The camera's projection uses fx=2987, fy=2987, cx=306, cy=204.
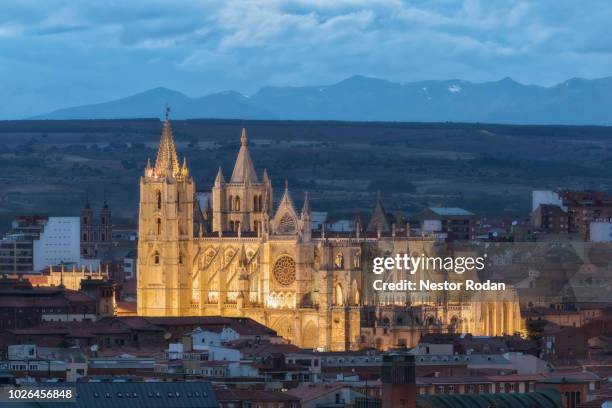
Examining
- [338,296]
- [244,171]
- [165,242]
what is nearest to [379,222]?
[244,171]

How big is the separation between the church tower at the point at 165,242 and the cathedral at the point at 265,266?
55 mm

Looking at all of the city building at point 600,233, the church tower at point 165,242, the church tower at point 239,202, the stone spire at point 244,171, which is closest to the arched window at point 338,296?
the church tower at point 165,242

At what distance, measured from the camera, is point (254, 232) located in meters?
164

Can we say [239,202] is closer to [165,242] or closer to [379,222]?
[165,242]

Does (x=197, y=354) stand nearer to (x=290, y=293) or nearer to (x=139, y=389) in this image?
(x=139, y=389)

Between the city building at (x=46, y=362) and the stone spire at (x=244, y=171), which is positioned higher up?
the stone spire at (x=244, y=171)

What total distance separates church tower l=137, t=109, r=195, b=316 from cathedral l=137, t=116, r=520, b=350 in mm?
55

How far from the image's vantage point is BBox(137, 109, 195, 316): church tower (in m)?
162

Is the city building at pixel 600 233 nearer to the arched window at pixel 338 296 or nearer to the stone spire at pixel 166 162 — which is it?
the stone spire at pixel 166 162

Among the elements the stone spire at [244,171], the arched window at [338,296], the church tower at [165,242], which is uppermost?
the stone spire at [244,171]

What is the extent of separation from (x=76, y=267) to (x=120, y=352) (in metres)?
67.8

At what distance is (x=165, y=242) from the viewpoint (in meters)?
163

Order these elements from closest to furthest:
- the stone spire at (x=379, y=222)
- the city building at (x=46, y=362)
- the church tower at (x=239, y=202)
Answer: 1. the city building at (x=46, y=362)
2. the church tower at (x=239, y=202)
3. the stone spire at (x=379, y=222)

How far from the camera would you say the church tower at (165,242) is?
162500 millimetres
